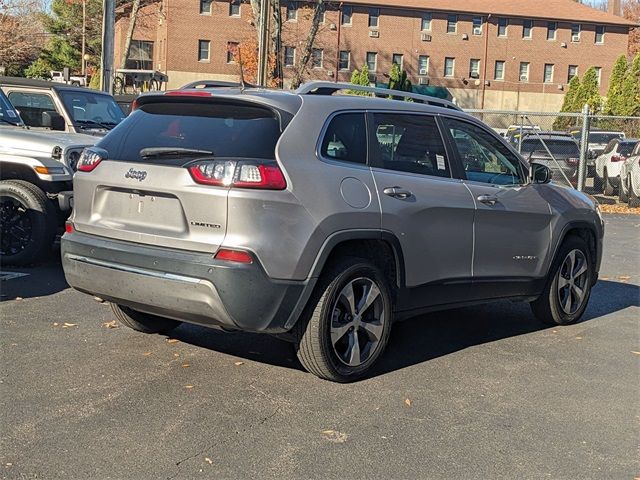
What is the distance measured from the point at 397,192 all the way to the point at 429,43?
59.6 meters

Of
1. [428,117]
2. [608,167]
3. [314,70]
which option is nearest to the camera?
[428,117]

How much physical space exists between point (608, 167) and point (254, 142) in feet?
63.2

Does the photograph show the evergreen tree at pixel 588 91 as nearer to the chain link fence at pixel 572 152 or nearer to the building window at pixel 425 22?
the building window at pixel 425 22

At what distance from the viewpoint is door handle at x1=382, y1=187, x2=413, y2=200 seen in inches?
211

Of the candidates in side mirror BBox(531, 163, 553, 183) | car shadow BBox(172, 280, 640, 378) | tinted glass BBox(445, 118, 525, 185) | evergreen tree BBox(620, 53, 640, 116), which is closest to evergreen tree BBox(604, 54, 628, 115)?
evergreen tree BBox(620, 53, 640, 116)

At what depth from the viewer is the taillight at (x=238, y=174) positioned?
466cm

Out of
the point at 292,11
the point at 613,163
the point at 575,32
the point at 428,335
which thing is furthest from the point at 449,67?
the point at 428,335

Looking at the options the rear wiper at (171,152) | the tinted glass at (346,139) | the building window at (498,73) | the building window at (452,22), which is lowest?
the rear wiper at (171,152)

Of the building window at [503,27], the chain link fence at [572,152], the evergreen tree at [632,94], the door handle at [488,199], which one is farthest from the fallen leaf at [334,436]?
the building window at [503,27]

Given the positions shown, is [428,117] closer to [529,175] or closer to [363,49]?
[529,175]

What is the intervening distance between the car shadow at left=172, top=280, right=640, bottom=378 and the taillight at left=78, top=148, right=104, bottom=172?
59.4 inches

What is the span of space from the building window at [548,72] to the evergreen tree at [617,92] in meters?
17.1

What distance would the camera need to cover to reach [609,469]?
4.14 m

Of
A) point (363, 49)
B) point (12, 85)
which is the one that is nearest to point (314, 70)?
point (363, 49)
